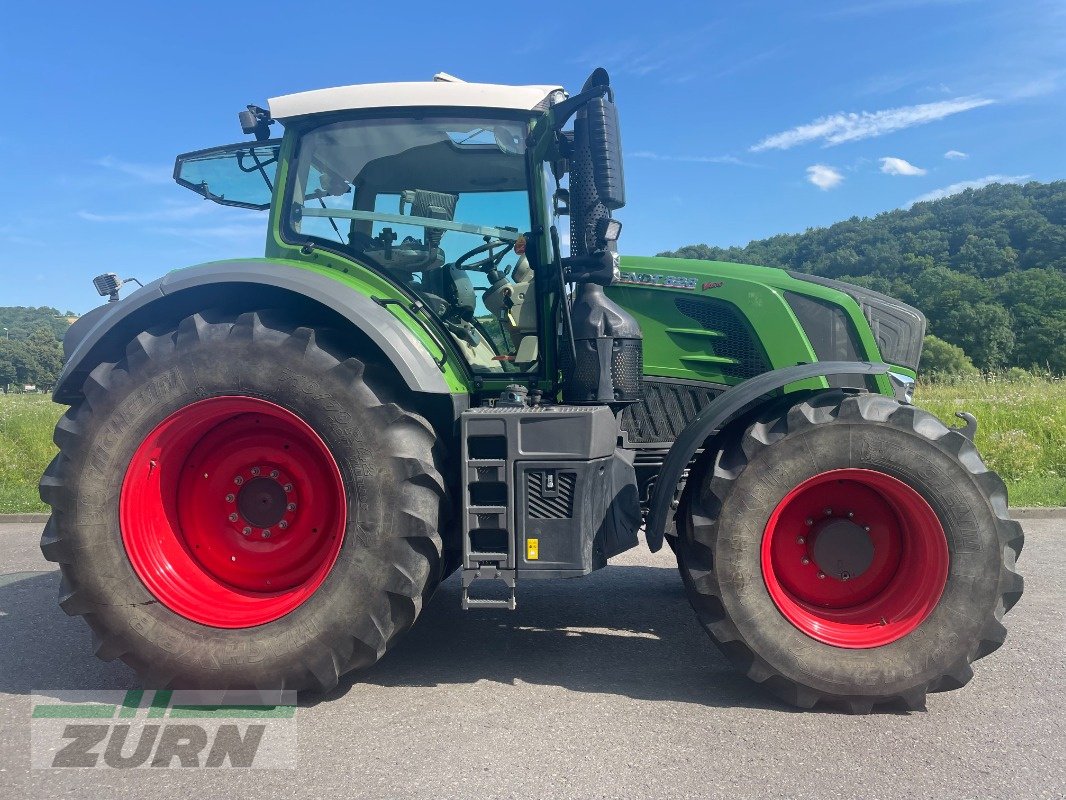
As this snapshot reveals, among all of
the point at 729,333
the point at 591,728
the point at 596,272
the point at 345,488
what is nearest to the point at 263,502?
the point at 345,488

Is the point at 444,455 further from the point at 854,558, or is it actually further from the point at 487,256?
the point at 854,558

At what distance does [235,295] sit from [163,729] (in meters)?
1.76

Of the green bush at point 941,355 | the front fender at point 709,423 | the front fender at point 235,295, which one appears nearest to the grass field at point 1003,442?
the front fender at point 709,423

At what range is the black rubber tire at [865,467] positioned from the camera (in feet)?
8.83

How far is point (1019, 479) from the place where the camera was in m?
8.20

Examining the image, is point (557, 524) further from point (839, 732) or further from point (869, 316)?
point (869, 316)

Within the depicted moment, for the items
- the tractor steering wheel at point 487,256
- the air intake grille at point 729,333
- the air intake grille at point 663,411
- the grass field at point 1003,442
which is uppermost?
the tractor steering wheel at point 487,256

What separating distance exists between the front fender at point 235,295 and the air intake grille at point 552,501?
1.87ft

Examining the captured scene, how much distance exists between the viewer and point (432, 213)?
11.3ft

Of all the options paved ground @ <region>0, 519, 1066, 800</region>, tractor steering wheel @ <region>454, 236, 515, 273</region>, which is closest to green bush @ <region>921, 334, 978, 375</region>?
paved ground @ <region>0, 519, 1066, 800</region>

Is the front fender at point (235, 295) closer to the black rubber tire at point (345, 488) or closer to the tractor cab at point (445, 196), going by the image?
the black rubber tire at point (345, 488)

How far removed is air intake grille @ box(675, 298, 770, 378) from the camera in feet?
12.1

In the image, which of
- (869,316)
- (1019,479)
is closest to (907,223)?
(1019,479)

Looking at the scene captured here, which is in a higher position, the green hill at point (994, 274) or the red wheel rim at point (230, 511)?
the green hill at point (994, 274)
